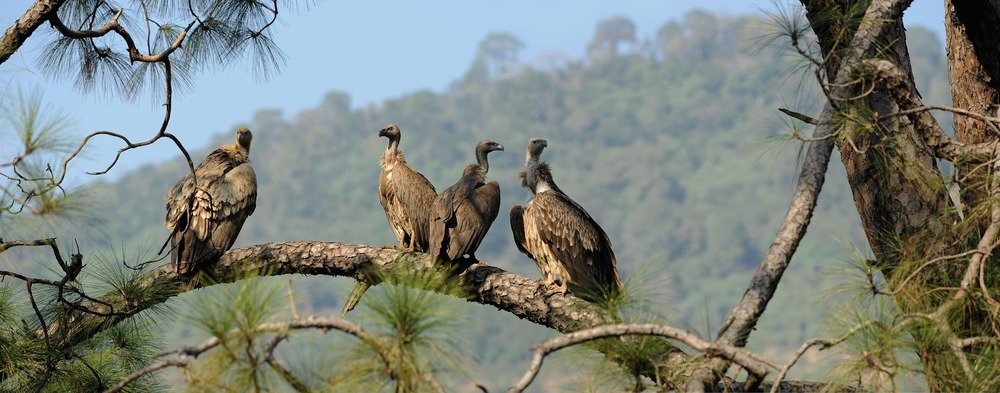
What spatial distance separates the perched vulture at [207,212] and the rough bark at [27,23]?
4.54 feet

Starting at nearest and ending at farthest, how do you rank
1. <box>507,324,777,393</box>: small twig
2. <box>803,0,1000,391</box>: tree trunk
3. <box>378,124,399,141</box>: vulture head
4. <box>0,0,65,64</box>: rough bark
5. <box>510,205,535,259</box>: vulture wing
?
<box>507,324,777,393</box>: small twig, <box>803,0,1000,391</box>: tree trunk, <box>0,0,65,64</box>: rough bark, <box>510,205,535,259</box>: vulture wing, <box>378,124,399,141</box>: vulture head

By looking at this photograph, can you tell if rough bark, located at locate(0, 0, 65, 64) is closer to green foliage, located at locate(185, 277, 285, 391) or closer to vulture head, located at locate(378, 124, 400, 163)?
green foliage, located at locate(185, 277, 285, 391)

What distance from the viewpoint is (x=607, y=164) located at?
11369 centimetres

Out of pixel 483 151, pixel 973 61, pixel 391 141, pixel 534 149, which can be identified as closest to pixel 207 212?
pixel 391 141

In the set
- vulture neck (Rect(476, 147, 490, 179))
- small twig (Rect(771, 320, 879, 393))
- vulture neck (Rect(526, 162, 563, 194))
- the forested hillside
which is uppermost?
the forested hillside

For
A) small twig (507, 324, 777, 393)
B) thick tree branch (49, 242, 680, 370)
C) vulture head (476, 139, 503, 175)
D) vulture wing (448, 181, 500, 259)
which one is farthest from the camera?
vulture head (476, 139, 503, 175)

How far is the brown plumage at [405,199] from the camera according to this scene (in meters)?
6.32

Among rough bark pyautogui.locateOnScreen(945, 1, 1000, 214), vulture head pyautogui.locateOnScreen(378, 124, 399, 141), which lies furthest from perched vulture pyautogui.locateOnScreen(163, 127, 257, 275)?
rough bark pyautogui.locateOnScreen(945, 1, 1000, 214)

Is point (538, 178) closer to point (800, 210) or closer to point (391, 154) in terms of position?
point (391, 154)

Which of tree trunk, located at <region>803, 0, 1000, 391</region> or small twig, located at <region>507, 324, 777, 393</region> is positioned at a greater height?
tree trunk, located at <region>803, 0, 1000, 391</region>

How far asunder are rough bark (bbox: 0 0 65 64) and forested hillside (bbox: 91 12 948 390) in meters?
75.3

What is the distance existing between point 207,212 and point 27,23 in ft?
6.14

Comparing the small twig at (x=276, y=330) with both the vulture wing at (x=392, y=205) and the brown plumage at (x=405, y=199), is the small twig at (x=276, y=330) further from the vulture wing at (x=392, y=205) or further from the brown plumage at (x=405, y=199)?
the vulture wing at (x=392, y=205)

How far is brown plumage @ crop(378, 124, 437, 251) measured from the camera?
632 cm
